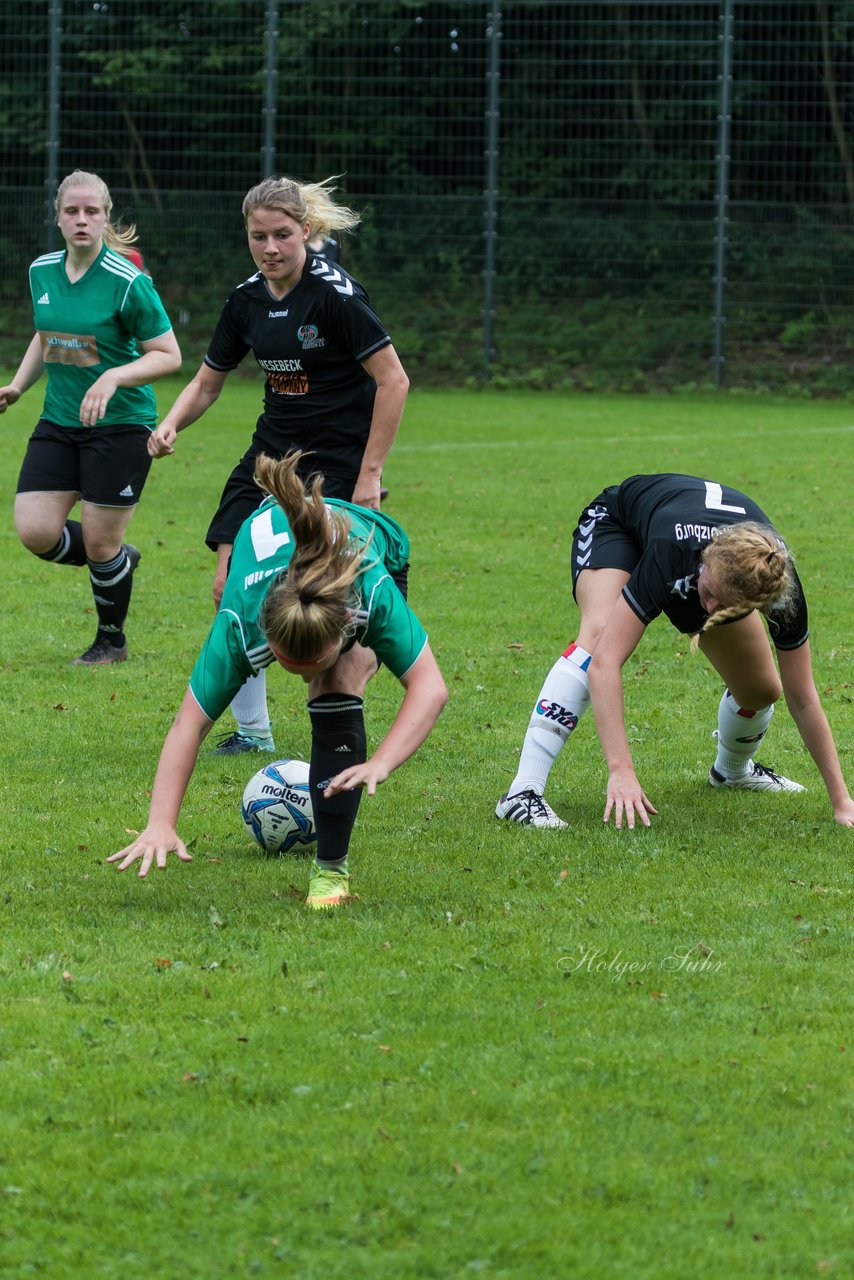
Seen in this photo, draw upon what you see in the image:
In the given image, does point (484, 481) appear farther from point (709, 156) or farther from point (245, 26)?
point (245, 26)

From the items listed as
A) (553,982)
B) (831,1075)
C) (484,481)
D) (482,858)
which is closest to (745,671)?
(482,858)

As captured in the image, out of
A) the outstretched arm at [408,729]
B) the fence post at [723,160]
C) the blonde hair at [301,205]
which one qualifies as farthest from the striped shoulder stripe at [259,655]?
the fence post at [723,160]

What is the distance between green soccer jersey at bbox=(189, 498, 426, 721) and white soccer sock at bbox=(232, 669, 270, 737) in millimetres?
2082

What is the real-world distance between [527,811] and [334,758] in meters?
1.09

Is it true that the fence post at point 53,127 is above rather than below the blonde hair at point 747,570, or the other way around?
above

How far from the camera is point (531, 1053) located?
386 centimetres

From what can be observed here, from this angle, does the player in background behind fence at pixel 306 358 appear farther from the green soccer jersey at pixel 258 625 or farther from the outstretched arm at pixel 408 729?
the outstretched arm at pixel 408 729

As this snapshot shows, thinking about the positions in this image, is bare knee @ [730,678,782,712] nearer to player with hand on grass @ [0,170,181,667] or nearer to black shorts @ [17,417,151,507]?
player with hand on grass @ [0,170,181,667]

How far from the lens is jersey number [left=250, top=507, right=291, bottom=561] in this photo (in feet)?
15.1

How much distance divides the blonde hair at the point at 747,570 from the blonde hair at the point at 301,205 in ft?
6.11

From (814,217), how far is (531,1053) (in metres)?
22.1

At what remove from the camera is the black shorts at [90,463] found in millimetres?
8117

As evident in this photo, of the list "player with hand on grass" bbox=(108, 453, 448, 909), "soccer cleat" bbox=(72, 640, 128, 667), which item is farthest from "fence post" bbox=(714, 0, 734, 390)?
"player with hand on grass" bbox=(108, 453, 448, 909)

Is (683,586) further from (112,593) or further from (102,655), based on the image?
(102,655)
